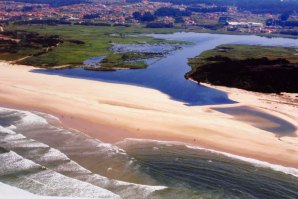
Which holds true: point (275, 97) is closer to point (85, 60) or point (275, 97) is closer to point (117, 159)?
point (117, 159)

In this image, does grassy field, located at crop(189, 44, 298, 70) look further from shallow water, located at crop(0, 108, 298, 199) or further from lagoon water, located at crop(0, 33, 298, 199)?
shallow water, located at crop(0, 108, 298, 199)

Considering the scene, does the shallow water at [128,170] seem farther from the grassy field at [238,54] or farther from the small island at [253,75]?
the grassy field at [238,54]

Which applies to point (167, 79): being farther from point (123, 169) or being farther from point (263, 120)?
point (123, 169)

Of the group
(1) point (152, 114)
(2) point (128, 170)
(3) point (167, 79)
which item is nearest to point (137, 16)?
(3) point (167, 79)

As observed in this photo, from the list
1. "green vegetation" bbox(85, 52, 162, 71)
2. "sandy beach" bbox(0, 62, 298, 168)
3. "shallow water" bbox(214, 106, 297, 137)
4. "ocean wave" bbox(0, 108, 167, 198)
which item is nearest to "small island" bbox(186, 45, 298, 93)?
"sandy beach" bbox(0, 62, 298, 168)

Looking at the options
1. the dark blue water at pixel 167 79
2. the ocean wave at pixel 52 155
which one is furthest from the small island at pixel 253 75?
the ocean wave at pixel 52 155
